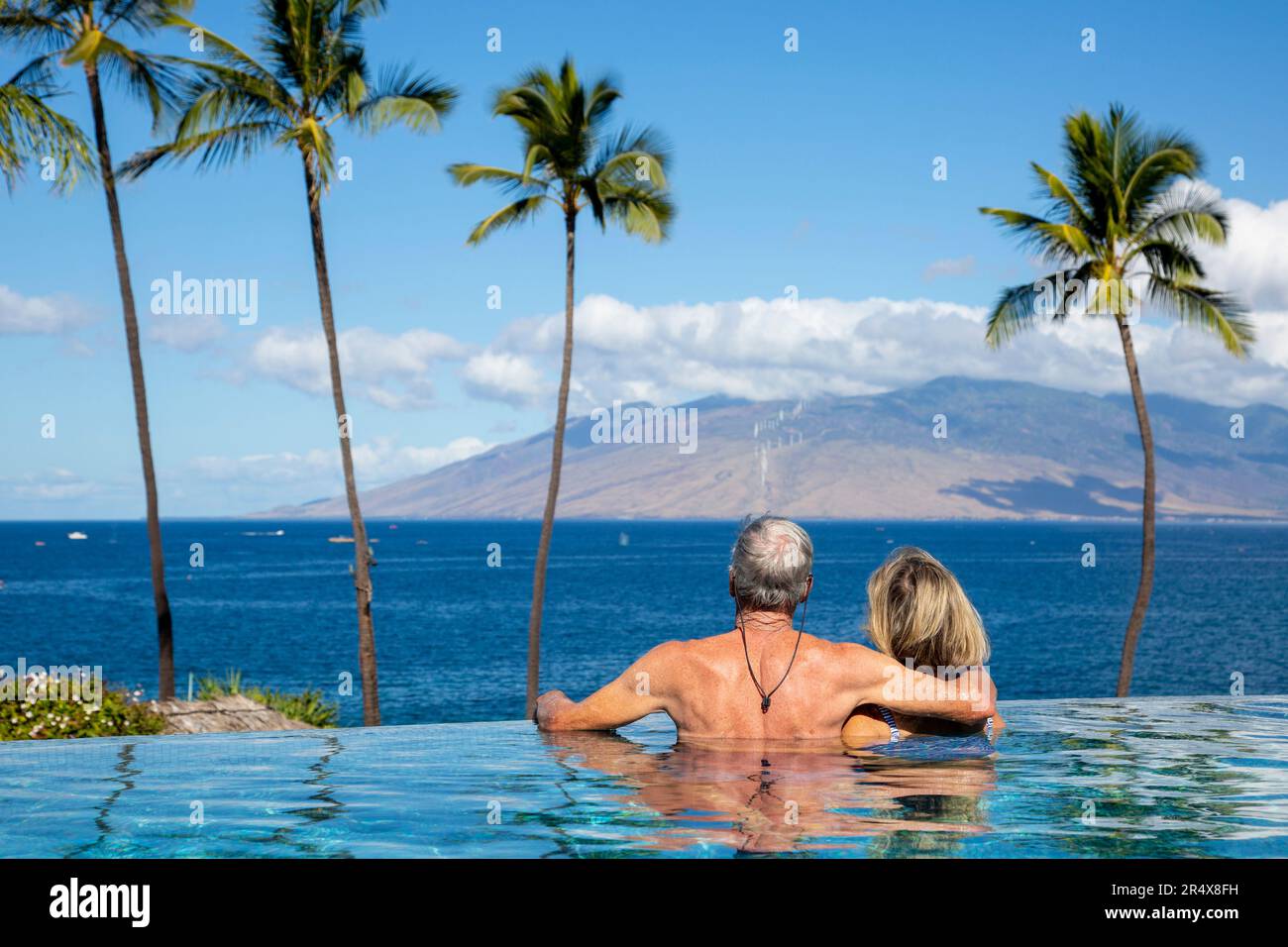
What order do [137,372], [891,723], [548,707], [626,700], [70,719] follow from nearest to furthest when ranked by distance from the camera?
[626,700]
[891,723]
[548,707]
[70,719]
[137,372]

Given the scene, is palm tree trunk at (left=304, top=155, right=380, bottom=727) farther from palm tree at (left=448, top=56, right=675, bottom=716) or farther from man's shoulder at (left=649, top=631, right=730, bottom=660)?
man's shoulder at (left=649, top=631, right=730, bottom=660)

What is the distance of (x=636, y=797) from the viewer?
5949mm

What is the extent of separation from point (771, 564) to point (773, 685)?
26.6 inches

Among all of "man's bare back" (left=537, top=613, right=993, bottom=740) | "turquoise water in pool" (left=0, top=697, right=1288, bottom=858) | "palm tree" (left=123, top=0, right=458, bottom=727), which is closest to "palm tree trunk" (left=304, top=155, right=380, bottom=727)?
"palm tree" (left=123, top=0, right=458, bottom=727)

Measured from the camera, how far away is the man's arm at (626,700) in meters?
6.39

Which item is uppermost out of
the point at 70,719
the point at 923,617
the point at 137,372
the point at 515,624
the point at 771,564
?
the point at 137,372

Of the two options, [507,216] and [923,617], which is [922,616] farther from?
[507,216]

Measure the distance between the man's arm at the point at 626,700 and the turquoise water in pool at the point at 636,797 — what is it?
0.78 ft

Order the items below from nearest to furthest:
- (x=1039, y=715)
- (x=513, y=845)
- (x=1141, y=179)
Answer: (x=513, y=845) → (x=1039, y=715) → (x=1141, y=179)

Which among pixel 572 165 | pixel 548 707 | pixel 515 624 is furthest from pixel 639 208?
pixel 515 624
